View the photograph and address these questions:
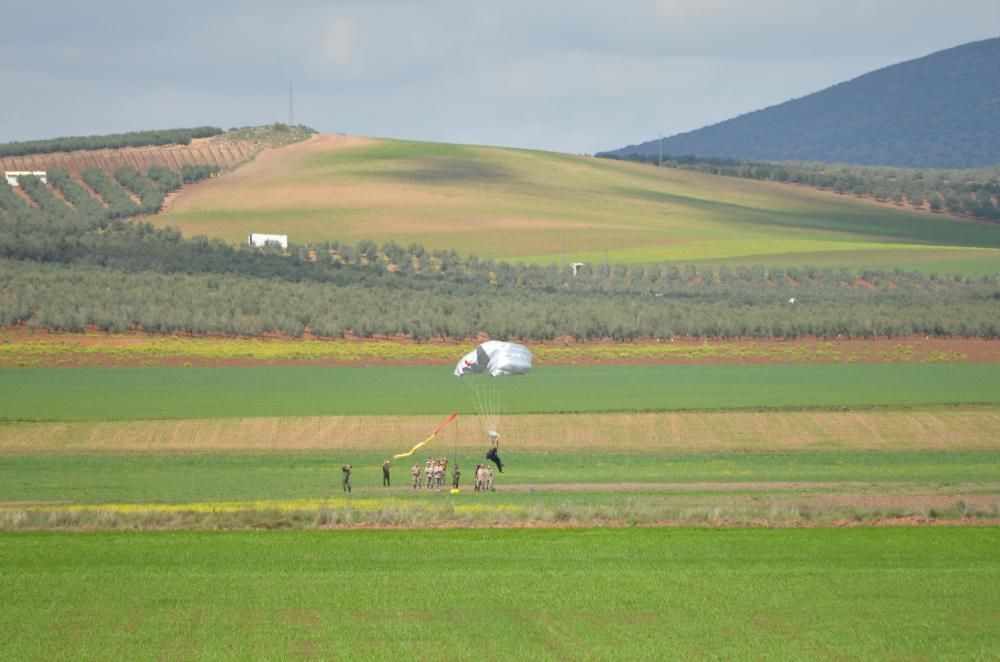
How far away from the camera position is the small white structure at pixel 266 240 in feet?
329

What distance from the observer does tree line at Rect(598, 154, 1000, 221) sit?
139500 millimetres

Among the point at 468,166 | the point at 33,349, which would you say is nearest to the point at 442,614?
the point at 33,349

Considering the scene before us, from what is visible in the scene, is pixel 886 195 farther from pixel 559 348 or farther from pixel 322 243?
pixel 559 348

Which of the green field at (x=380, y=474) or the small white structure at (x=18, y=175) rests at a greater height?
the small white structure at (x=18, y=175)

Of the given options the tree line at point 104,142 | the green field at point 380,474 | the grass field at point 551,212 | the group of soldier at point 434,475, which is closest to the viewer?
the green field at point 380,474

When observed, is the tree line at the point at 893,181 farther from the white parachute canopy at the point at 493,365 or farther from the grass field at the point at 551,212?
the white parachute canopy at the point at 493,365

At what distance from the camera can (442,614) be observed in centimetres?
1875

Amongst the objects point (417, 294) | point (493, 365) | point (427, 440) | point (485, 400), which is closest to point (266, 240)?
point (417, 294)

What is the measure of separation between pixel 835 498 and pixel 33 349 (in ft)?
136

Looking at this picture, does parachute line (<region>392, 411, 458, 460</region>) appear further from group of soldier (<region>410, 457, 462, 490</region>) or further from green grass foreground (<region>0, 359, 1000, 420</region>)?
group of soldier (<region>410, 457, 462, 490</region>)

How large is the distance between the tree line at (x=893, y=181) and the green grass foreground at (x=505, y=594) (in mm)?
117803

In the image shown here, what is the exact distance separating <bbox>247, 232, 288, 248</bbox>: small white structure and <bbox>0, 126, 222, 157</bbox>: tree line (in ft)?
142

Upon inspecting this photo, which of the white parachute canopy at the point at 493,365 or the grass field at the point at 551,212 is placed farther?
the grass field at the point at 551,212

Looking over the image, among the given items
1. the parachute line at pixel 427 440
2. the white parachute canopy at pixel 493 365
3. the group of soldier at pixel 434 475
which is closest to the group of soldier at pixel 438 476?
the group of soldier at pixel 434 475
